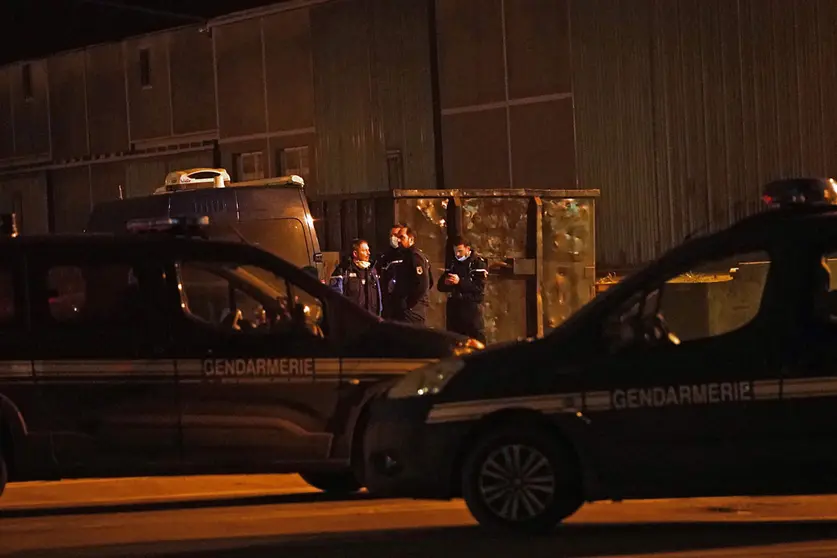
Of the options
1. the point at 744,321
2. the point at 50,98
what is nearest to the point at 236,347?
the point at 744,321

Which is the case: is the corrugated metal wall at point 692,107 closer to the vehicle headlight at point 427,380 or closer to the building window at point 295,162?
the building window at point 295,162

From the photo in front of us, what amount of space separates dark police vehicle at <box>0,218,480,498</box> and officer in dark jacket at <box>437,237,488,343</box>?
5971 mm

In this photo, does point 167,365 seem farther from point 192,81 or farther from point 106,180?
point 106,180

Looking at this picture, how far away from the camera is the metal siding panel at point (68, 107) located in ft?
112

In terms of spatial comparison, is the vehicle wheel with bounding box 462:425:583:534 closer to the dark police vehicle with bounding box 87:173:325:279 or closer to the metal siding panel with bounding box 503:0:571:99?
the dark police vehicle with bounding box 87:173:325:279

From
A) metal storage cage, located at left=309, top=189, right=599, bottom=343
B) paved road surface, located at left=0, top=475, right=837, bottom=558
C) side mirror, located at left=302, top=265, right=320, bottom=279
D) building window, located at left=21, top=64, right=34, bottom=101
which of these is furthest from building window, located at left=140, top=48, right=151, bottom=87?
paved road surface, located at left=0, top=475, right=837, bottom=558

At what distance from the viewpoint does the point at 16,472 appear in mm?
9305

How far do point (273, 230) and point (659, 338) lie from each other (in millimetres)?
7413

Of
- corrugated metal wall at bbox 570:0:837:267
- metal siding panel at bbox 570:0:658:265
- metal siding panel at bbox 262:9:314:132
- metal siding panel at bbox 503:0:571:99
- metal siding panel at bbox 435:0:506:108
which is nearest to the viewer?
corrugated metal wall at bbox 570:0:837:267

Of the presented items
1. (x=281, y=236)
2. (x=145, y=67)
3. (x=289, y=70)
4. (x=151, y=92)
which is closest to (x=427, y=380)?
(x=281, y=236)

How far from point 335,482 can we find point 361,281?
5.01 meters

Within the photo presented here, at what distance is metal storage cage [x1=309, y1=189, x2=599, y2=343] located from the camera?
Result: 16.5 meters

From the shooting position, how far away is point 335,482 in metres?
10.5

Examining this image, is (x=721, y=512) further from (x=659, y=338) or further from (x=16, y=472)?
(x=16, y=472)
